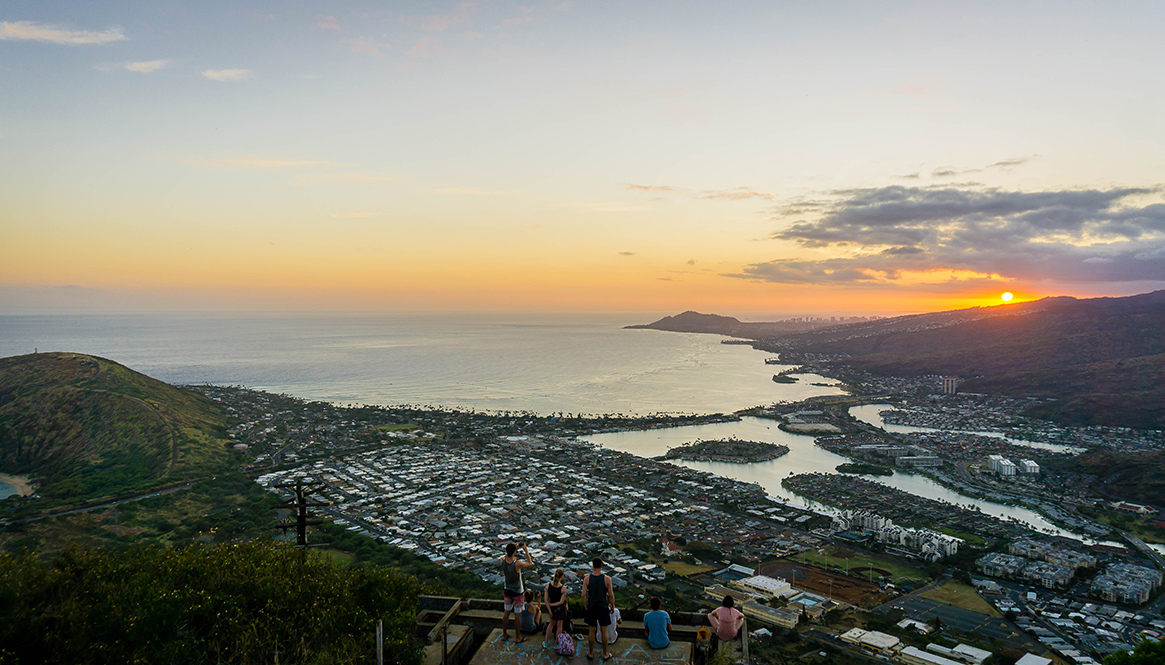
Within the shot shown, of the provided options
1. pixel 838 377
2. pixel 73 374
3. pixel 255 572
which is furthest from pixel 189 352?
pixel 255 572

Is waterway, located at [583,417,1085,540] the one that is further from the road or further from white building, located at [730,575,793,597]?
the road

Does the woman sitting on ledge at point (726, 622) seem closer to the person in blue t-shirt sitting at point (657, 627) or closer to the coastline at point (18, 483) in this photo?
the person in blue t-shirt sitting at point (657, 627)

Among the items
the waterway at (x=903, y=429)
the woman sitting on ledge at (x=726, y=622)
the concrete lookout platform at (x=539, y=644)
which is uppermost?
the woman sitting on ledge at (x=726, y=622)


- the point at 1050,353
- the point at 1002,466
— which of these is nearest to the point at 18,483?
the point at 1002,466

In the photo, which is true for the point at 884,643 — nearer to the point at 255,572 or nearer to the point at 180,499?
the point at 255,572

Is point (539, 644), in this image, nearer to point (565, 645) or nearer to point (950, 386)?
point (565, 645)

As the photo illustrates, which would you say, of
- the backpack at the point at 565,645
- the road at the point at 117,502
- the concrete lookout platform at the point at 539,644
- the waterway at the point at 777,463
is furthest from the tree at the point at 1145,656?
the road at the point at 117,502
